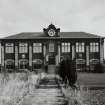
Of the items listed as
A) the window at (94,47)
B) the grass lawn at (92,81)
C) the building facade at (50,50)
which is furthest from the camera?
the window at (94,47)

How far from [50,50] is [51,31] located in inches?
142

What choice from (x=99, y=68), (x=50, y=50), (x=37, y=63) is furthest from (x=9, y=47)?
(x=99, y=68)

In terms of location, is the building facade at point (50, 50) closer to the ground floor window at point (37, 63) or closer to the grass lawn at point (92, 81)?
the ground floor window at point (37, 63)

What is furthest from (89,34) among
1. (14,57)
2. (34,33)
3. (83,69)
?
(14,57)

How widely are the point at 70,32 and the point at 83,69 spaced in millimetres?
8216

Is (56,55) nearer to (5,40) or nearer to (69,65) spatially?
(5,40)

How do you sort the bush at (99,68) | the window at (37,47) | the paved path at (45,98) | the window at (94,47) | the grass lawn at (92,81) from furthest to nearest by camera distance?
1. the window at (94,47)
2. the window at (37,47)
3. the bush at (99,68)
4. the grass lawn at (92,81)
5. the paved path at (45,98)

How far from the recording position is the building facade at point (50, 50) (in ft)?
143

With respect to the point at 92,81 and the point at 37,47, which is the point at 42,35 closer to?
the point at 37,47

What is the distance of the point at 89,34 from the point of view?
45.2 m

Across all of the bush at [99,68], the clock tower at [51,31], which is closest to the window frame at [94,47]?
the bush at [99,68]

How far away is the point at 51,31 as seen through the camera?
44.5 m

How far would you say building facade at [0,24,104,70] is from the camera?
143 feet

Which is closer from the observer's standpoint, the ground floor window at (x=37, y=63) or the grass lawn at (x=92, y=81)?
the grass lawn at (x=92, y=81)
